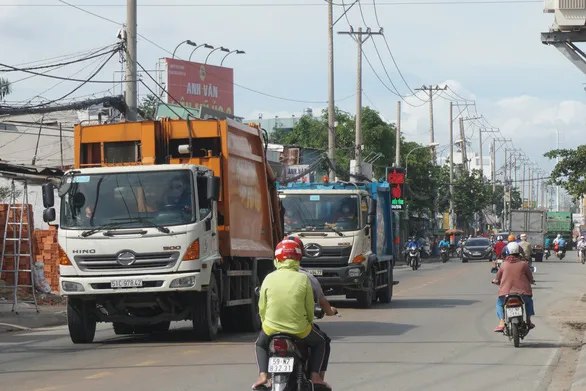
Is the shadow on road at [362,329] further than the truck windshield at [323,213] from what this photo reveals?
No

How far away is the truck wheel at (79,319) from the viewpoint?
15.5 meters

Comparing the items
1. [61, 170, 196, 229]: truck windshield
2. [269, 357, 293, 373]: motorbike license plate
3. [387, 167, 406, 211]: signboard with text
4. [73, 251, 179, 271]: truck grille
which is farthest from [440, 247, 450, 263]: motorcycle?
[269, 357, 293, 373]: motorbike license plate

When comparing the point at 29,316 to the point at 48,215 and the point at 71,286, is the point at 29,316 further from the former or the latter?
the point at 71,286

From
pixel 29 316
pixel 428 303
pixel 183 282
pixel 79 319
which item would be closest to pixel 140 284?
pixel 183 282

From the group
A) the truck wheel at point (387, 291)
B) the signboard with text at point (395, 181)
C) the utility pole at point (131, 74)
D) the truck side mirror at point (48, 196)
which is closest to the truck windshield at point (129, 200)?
the truck side mirror at point (48, 196)

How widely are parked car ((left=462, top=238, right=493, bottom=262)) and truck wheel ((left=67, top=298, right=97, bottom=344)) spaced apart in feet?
170

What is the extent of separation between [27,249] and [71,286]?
36.0ft

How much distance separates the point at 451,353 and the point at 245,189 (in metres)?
4.77

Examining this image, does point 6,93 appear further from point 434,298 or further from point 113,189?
point 113,189

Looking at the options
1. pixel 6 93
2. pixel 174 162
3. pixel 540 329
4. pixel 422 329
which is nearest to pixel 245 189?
pixel 174 162

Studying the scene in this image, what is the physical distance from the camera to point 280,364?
7.46 metres

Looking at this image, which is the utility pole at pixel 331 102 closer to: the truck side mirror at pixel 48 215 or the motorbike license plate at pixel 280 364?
the truck side mirror at pixel 48 215

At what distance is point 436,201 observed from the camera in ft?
276

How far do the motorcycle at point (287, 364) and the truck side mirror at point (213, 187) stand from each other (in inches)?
289
